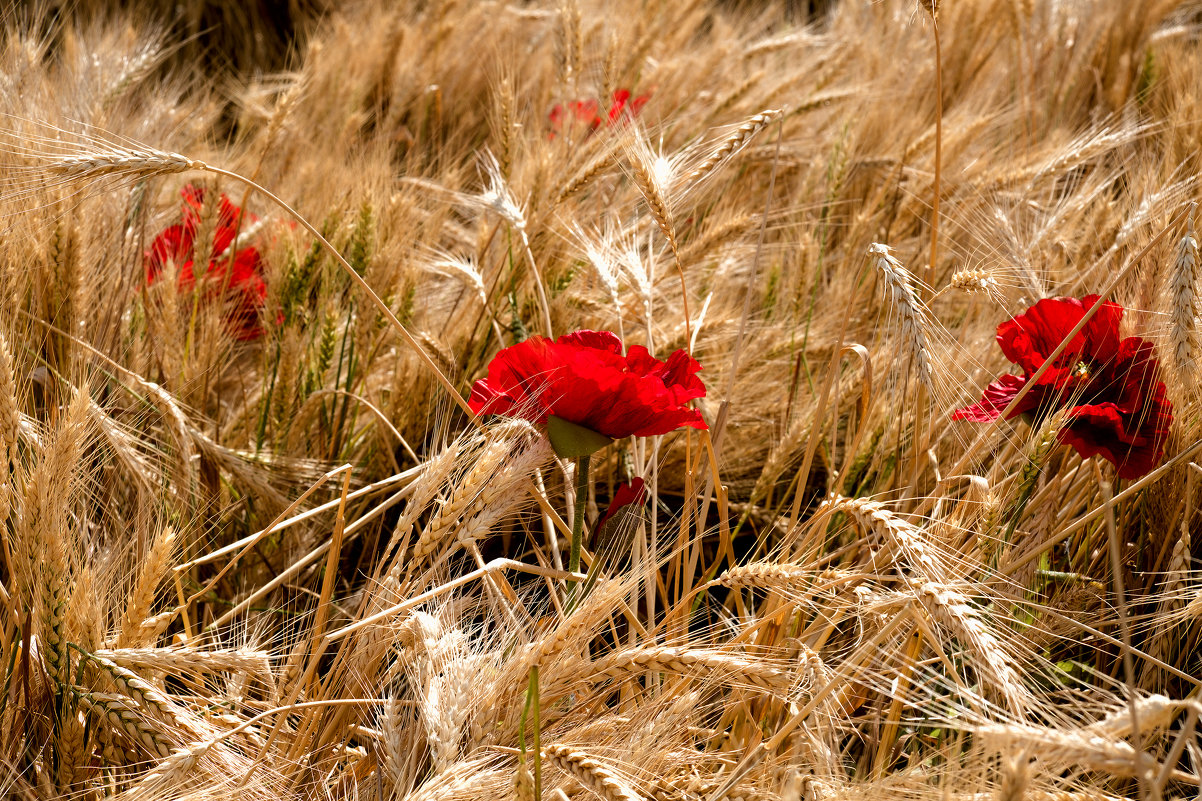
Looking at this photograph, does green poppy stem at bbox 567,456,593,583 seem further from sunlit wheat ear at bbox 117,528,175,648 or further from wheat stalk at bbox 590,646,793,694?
sunlit wheat ear at bbox 117,528,175,648

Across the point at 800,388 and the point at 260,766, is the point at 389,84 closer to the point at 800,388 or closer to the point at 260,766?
the point at 800,388

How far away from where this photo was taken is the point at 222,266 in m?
1.59

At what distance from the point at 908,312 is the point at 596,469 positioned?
1.84 ft

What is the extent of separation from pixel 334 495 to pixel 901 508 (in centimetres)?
77

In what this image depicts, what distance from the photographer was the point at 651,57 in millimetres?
2768

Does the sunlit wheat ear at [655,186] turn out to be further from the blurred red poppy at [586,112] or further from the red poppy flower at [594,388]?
the blurred red poppy at [586,112]

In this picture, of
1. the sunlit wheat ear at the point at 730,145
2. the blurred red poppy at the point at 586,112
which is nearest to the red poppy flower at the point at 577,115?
the blurred red poppy at the point at 586,112

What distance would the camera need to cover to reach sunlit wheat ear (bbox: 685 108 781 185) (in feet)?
3.76

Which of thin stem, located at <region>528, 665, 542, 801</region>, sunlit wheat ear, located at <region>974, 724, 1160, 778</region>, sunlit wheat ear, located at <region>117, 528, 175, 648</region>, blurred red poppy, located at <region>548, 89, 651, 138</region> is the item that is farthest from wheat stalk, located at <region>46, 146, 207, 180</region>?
sunlit wheat ear, located at <region>974, 724, 1160, 778</region>

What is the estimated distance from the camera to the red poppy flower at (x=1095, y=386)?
968 millimetres

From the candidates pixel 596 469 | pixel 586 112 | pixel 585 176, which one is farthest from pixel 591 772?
pixel 586 112

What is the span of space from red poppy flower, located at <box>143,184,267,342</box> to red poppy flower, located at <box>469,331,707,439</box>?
719mm

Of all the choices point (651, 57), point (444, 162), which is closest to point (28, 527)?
point (444, 162)

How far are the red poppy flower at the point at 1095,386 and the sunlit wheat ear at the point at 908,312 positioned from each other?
0.11 metres
